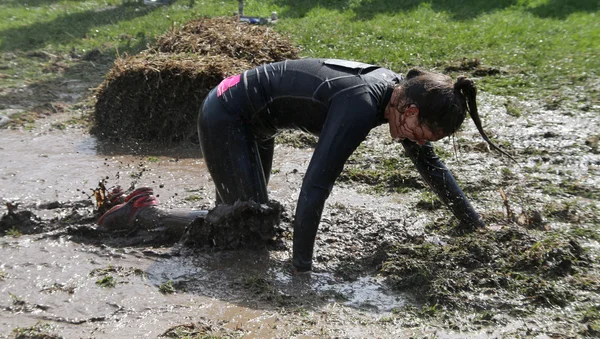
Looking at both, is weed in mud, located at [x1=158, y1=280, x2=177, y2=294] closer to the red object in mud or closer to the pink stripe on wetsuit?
the red object in mud

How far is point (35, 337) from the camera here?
351 cm

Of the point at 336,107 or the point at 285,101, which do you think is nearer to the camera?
the point at 336,107

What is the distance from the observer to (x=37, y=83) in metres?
9.65

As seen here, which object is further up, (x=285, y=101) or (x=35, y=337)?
(x=285, y=101)

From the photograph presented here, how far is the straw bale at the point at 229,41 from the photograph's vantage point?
26.0 feet

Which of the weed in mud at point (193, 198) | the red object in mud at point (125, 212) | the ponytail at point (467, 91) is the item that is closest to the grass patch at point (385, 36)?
the weed in mud at point (193, 198)

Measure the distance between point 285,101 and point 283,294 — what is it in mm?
1171

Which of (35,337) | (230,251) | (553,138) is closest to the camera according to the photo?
(35,337)

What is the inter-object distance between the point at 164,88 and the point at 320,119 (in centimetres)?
384

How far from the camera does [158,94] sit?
7.43 metres

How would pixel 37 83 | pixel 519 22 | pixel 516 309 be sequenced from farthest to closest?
pixel 519 22
pixel 37 83
pixel 516 309

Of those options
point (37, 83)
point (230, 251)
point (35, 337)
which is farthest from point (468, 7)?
point (35, 337)

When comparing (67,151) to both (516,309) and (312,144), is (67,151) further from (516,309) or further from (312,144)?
(516,309)

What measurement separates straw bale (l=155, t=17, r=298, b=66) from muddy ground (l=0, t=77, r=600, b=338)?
72.7 inches
